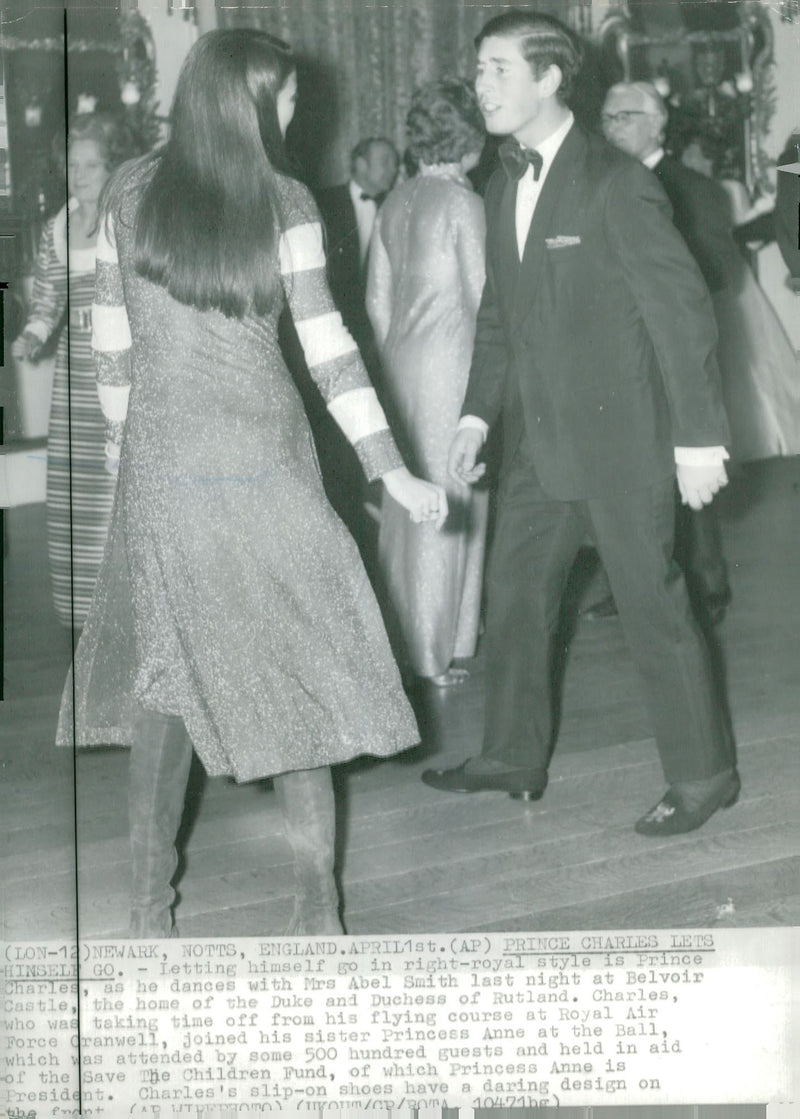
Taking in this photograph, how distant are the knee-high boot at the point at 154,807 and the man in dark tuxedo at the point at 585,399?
0.78m

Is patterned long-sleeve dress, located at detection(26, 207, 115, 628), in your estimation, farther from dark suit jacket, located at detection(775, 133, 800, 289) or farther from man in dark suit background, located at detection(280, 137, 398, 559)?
dark suit jacket, located at detection(775, 133, 800, 289)

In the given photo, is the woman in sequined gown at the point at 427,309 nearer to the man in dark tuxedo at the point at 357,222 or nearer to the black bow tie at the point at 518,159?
the man in dark tuxedo at the point at 357,222

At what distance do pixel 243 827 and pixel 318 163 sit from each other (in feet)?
4.17

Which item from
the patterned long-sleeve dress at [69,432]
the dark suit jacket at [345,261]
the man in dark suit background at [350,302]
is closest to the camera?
the patterned long-sleeve dress at [69,432]

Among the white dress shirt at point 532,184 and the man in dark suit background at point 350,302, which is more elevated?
the white dress shirt at point 532,184

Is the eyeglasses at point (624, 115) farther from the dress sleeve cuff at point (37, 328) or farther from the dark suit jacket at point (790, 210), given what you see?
the dress sleeve cuff at point (37, 328)

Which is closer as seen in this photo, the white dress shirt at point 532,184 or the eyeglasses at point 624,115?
the white dress shirt at point 532,184

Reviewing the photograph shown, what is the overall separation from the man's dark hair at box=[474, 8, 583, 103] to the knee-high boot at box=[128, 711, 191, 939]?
1.30 meters

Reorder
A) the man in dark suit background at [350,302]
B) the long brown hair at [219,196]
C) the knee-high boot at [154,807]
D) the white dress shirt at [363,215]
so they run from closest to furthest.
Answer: the long brown hair at [219,196] → the knee-high boot at [154,807] → the man in dark suit background at [350,302] → the white dress shirt at [363,215]

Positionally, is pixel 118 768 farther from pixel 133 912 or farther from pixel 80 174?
pixel 80 174

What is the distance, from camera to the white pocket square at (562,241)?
273cm

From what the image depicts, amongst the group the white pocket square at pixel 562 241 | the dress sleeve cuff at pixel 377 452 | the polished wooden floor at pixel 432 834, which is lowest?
the polished wooden floor at pixel 432 834

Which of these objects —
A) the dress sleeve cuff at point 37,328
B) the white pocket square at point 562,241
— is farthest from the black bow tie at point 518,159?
the dress sleeve cuff at point 37,328

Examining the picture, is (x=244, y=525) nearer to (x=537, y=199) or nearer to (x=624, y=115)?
(x=537, y=199)
